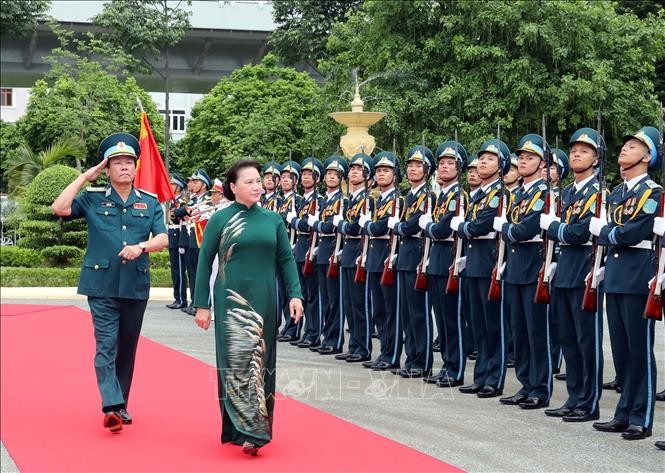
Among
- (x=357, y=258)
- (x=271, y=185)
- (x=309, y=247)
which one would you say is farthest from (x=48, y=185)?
(x=357, y=258)

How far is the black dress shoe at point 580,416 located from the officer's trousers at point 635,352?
1.50 feet

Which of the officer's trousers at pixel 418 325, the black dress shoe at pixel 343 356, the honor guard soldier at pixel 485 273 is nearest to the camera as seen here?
the honor guard soldier at pixel 485 273

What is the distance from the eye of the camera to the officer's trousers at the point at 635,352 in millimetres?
6938

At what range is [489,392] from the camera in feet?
28.2

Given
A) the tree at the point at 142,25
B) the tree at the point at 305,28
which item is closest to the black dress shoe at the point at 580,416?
the tree at the point at 142,25

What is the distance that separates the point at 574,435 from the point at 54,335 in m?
6.84

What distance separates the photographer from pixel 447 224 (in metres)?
8.91

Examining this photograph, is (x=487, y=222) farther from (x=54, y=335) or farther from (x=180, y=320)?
(x=180, y=320)

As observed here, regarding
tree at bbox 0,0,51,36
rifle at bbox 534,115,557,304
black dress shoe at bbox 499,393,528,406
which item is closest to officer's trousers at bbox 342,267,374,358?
black dress shoe at bbox 499,393,528,406

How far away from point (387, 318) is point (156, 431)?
11.5ft

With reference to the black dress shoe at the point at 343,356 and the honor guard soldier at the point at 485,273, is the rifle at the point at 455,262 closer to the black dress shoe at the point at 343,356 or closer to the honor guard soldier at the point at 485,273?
the honor guard soldier at the point at 485,273

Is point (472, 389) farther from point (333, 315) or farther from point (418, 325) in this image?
point (333, 315)

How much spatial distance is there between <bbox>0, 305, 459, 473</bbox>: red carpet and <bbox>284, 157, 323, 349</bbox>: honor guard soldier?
2087 mm

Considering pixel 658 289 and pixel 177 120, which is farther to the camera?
pixel 177 120
